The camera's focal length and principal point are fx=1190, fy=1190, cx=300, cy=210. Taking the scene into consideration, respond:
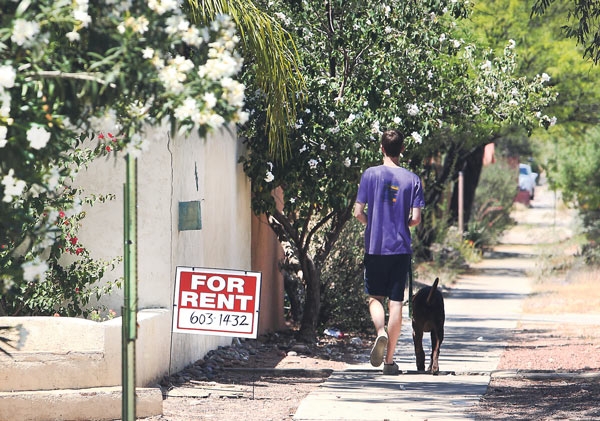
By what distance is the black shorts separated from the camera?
9266mm

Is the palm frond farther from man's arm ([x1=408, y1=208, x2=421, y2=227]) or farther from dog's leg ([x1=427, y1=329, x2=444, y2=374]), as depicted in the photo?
dog's leg ([x1=427, y1=329, x2=444, y2=374])

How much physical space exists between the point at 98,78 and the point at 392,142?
16.3 ft

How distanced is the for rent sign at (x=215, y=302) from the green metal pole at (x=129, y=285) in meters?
3.48

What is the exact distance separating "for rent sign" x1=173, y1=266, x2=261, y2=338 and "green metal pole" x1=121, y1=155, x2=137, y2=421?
348 centimetres

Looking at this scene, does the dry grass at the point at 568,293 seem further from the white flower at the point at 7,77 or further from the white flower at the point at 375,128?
the white flower at the point at 7,77

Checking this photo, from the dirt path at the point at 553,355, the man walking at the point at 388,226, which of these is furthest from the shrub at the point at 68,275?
the dirt path at the point at 553,355

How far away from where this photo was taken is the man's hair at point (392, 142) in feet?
30.4

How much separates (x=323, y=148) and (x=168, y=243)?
8.83 ft

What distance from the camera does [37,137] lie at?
4.44m

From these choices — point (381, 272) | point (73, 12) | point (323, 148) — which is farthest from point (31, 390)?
point (323, 148)

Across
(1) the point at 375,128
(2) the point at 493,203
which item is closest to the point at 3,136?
(1) the point at 375,128

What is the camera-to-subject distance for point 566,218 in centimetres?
4662

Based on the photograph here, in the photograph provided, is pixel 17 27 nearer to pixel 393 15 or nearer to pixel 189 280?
pixel 189 280

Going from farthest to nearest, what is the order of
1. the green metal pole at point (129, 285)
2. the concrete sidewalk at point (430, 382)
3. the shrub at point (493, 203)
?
1. the shrub at point (493, 203)
2. the concrete sidewalk at point (430, 382)
3. the green metal pole at point (129, 285)
